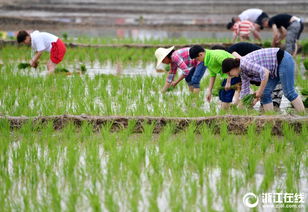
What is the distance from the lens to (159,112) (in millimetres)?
5230

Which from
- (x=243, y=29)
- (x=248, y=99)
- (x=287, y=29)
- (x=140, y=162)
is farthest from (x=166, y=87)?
(x=243, y=29)

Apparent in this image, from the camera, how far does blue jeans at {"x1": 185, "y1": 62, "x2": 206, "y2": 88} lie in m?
6.27

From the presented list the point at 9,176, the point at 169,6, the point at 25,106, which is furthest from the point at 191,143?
the point at 169,6

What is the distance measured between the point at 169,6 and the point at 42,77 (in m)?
9.50

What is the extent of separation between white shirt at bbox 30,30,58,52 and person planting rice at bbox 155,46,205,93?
198 cm

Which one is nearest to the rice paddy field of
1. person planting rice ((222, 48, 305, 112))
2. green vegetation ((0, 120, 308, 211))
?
green vegetation ((0, 120, 308, 211))

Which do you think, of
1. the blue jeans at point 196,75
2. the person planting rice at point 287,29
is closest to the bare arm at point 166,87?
the blue jeans at point 196,75

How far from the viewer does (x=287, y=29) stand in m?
9.05

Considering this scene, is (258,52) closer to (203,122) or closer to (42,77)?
(203,122)

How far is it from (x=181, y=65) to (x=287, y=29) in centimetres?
352

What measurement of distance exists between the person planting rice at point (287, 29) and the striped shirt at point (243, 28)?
535 millimetres

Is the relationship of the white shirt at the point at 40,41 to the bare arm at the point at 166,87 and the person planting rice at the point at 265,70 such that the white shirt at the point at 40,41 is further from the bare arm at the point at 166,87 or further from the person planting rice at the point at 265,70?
the person planting rice at the point at 265,70

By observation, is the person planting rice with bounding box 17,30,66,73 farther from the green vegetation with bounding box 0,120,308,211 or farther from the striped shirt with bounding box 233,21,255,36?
the striped shirt with bounding box 233,21,255,36

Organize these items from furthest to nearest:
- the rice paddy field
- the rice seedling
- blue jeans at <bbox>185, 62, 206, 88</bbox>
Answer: blue jeans at <bbox>185, 62, 206, 88</bbox> < the rice seedling < the rice paddy field
